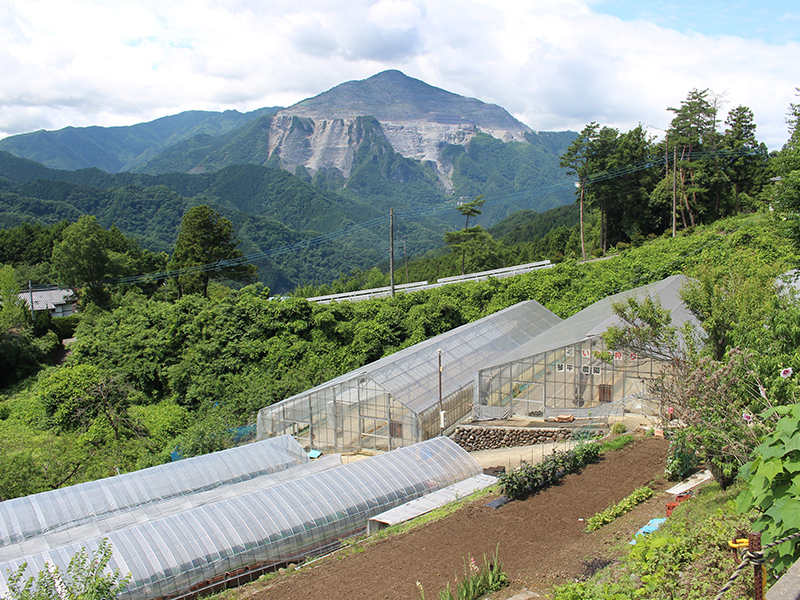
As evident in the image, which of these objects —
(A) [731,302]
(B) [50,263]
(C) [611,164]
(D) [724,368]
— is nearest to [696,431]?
(D) [724,368]

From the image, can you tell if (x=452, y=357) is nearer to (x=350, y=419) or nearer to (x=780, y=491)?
(x=350, y=419)

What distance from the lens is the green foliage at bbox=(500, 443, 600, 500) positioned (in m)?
13.5

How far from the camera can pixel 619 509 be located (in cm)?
1162

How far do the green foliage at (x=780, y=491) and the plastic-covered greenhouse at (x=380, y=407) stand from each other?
1538 centimetres

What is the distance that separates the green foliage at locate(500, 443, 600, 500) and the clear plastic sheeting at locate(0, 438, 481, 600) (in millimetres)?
3118

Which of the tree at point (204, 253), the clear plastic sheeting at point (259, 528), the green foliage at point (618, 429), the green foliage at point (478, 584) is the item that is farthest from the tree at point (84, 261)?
the green foliage at point (478, 584)

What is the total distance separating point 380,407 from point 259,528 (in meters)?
8.42

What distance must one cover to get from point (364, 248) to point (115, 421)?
465 ft

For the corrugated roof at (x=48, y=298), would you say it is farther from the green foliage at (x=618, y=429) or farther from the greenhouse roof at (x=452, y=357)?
the green foliage at (x=618, y=429)

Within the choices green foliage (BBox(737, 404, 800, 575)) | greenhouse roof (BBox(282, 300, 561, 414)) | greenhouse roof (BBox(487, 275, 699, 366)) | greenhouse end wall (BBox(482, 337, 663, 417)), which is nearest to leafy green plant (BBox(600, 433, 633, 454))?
greenhouse end wall (BBox(482, 337, 663, 417))

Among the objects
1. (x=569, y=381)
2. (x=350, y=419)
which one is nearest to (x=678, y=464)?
(x=569, y=381)

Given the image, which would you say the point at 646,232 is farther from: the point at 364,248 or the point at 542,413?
the point at 364,248

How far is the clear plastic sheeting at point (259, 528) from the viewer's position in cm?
1135

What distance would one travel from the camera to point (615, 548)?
9750 millimetres
